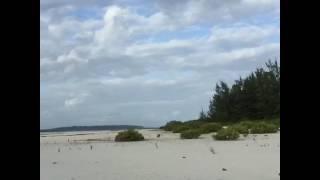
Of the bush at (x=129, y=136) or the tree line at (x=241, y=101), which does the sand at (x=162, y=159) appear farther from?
the tree line at (x=241, y=101)

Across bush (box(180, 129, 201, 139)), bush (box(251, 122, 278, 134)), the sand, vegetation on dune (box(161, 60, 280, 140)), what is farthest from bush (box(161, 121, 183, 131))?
bush (box(251, 122, 278, 134))

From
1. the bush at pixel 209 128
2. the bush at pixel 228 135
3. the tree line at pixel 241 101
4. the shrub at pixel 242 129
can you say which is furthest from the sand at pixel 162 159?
the tree line at pixel 241 101

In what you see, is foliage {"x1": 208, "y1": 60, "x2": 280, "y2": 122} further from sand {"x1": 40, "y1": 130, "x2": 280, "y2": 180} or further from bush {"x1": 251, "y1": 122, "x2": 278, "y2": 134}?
sand {"x1": 40, "y1": 130, "x2": 280, "y2": 180}

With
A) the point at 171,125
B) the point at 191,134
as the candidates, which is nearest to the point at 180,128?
the point at 171,125

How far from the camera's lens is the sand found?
5910 mm

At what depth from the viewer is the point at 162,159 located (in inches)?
278

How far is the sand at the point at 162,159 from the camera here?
19.4 feet

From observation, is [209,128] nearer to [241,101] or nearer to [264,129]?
[264,129]

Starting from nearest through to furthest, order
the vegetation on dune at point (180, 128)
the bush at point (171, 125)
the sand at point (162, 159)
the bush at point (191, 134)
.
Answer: the sand at point (162, 159) < the bush at point (191, 134) < the vegetation on dune at point (180, 128) < the bush at point (171, 125)
